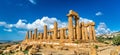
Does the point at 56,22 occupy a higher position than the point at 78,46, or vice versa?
the point at 56,22

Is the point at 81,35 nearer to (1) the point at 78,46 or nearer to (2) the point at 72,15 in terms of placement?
(2) the point at 72,15

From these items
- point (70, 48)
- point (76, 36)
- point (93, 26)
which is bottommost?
point (70, 48)

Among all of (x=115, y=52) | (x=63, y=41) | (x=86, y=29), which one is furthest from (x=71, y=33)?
(x=115, y=52)

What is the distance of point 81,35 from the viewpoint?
152ft

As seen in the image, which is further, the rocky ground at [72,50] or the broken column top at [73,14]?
the broken column top at [73,14]

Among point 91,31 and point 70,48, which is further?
point 91,31

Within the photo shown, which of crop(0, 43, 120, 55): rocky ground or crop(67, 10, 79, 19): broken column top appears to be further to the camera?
crop(67, 10, 79, 19): broken column top

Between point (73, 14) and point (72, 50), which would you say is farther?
point (73, 14)

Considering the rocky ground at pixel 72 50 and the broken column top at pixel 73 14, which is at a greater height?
the broken column top at pixel 73 14

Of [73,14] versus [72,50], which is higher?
[73,14]

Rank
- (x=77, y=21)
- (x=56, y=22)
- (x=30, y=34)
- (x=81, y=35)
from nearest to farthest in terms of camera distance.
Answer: (x=77, y=21) < (x=81, y=35) < (x=56, y=22) < (x=30, y=34)

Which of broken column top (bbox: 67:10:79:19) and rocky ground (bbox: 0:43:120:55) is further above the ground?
broken column top (bbox: 67:10:79:19)

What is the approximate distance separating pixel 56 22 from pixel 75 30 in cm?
809

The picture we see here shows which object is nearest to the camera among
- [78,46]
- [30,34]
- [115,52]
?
[115,52]
